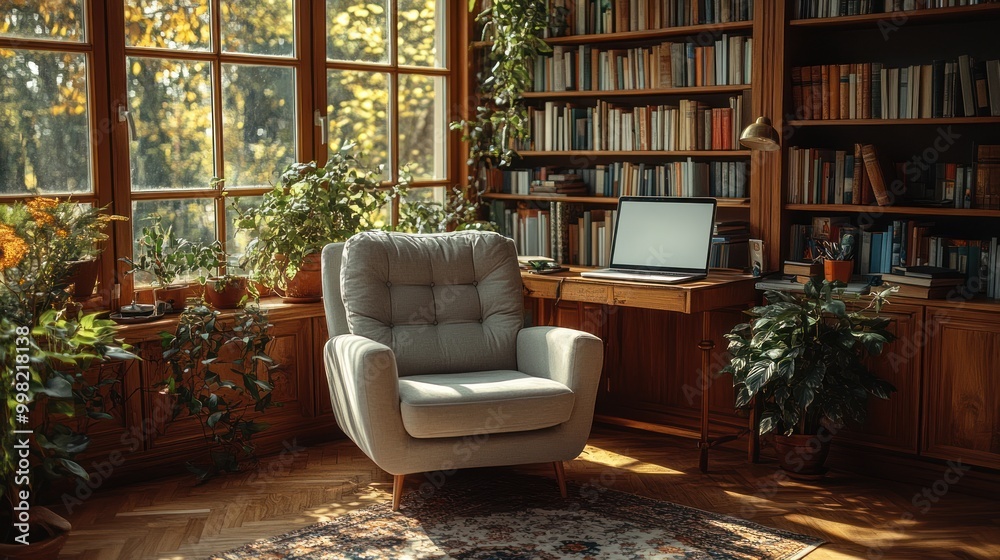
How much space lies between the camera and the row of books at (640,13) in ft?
15.4

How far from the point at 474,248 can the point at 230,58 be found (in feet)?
4.38

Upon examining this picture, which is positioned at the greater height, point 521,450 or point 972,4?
point 972,4

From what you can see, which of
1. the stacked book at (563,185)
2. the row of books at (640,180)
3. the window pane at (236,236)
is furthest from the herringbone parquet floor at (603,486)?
the stacked book at (563,185)

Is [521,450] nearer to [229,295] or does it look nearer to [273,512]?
[273,512]

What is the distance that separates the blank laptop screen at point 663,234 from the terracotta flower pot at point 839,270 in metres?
0.51

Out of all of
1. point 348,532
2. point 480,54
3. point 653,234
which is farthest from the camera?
point 480,54

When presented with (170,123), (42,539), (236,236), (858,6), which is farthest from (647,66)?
(42,539)

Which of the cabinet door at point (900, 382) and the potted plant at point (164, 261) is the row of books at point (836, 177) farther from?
the potted plant at point (164, 261)

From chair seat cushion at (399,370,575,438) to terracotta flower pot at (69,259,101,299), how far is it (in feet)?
4.06

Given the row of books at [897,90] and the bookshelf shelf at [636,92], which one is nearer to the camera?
the row of books at [897,90]

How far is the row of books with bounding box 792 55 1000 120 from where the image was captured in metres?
4.13

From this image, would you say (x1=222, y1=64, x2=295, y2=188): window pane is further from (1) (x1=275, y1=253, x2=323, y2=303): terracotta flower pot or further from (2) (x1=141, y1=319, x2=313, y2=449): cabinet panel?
(2) (x1=141, y1=319, x2=313, y2=449): cabinet panel

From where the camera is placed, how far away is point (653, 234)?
4.71 meters

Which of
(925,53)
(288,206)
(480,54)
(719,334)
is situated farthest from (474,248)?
(925,53)
